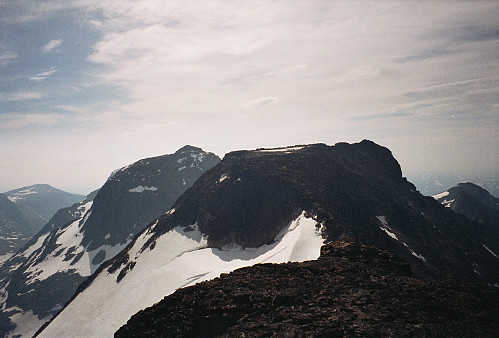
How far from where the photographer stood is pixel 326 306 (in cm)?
1605

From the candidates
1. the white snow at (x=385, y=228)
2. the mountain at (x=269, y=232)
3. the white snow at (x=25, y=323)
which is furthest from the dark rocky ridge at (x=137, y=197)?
the white snow at (x=385, y=228)

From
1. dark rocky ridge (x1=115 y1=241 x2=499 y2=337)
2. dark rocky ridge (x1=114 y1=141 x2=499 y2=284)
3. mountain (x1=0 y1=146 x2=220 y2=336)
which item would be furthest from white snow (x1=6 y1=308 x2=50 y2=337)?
dark rocky ridge (x1=115 y1=241 x2=499 y2=337)

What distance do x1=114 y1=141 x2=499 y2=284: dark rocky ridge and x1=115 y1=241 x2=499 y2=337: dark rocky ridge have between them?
2473 cm

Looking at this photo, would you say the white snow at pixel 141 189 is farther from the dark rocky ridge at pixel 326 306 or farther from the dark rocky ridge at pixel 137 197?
the dark rocky ridge at pixel 326 306

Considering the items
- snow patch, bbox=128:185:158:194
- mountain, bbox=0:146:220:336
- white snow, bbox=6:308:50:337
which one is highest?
snow patch, bbox=128:185:158:194

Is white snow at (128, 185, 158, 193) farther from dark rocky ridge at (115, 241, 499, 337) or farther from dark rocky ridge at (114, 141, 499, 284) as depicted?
dark rocky ridge at (115, 241, 499, 337)

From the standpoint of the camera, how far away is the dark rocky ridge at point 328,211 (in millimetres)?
53844

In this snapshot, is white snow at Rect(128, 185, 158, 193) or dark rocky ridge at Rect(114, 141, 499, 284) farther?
white snow at Rect(128, 185, 158, 193)

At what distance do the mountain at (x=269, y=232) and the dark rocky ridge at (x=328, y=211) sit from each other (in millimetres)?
276

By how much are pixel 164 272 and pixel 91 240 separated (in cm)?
14543

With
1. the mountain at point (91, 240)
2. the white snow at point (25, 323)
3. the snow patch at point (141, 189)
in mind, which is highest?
the snow patch at point (141, 189)

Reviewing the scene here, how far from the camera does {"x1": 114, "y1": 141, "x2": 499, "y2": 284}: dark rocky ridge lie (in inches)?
2120

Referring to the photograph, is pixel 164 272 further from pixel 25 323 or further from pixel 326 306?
pixel 25 323

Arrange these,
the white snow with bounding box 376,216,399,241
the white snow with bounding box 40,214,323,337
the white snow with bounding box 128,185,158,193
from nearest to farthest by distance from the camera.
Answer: the white snow with bounding box 40,214,323,337 < the white snow with bounding box 376,216,399,241 < the white snow with bounding box 128,185,158,193
